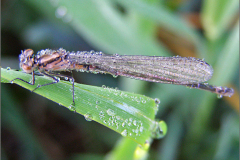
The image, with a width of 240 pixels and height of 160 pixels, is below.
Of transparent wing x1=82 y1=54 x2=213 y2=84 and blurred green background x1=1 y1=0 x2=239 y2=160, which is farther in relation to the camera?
blurred green background x1=1 y1=0 x2=239 y2=160

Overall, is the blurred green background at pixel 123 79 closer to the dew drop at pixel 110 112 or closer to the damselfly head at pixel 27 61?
the damselfly head at pixel 27 61

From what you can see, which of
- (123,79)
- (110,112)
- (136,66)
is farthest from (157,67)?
(110,112)

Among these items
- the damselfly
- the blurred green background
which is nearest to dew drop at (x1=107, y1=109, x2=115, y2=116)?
the damselfly

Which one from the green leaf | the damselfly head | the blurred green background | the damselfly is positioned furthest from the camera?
the blurred green background

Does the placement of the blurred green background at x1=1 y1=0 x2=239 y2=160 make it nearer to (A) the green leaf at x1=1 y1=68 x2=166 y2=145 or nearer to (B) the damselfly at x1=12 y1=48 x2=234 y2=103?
(B) the damselfly at x1=12 y1=48 x2=234 y2=103

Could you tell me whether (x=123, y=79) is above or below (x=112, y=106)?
above

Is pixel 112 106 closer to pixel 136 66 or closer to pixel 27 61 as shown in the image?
pixel 136 66

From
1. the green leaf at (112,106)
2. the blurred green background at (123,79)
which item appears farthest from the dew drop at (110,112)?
the blurred green background at (123,79)
